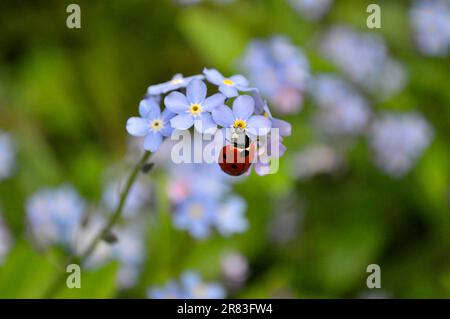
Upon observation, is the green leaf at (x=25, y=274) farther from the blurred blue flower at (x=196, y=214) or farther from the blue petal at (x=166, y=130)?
the blue petal at (x=166, y=130)

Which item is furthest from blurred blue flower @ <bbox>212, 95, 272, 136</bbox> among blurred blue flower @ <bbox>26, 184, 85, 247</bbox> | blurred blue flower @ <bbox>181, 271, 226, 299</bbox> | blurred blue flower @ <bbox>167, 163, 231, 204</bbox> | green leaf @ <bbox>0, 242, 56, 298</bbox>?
blurred blue flower @ <bbox>26, 184, 85, 247</bbox>

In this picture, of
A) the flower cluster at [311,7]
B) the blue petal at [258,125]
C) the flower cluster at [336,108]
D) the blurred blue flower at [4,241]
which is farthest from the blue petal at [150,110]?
the flower cluster at [311,7]

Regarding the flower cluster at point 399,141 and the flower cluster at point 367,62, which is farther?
the flower cluster at point 367,62

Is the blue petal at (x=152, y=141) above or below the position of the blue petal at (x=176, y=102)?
below

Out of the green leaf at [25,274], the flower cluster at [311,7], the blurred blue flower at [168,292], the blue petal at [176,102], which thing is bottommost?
the blurred blue flower at [168,292]

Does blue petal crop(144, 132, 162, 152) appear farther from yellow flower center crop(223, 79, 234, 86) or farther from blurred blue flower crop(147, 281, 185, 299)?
blurred blue flower crop(147, 281, 185, 299)

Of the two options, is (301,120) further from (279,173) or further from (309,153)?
(279,173)
